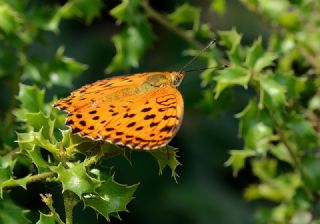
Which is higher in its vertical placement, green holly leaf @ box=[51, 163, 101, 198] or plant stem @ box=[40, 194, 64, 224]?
green holly leaf @ box=[51, 163, 101, 198]

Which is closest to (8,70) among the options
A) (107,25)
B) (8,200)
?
(8,200)

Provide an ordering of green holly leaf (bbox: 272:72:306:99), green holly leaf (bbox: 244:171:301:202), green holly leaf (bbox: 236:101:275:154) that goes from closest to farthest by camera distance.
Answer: green holly leaf (bbox: 236:101:275:154) < green holly leaf (bbox: 272:72:306:99) < green holly leaf (bbox: 244:171:301:202)

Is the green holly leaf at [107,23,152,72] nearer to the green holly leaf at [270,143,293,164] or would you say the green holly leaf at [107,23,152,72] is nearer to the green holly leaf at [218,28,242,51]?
the green holly leaf at [218,28,242,51]

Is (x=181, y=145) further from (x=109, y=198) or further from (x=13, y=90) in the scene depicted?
(x=109, y=198)

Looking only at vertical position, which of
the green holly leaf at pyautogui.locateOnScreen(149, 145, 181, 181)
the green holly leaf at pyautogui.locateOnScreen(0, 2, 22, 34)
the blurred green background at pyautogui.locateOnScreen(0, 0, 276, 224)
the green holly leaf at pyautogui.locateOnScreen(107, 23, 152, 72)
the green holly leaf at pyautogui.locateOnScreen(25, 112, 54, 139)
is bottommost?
the blurred green background at pyautogui.locateOnScreen(0, 0, 276, 224)

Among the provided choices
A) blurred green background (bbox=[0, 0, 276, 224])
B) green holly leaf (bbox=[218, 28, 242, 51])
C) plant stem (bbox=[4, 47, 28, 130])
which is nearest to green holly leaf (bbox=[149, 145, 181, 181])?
green holly leaf (bbox=[218, 28, 242, 51])

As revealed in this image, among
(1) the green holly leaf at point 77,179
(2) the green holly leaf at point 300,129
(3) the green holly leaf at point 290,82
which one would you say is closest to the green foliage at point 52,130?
(1) the green holly leaf at point 77,179

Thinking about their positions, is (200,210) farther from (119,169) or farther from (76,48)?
(76,48)

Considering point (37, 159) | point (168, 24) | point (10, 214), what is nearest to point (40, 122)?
point (37, 159)

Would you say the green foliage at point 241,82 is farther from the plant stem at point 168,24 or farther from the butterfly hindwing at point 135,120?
the butterfly hindwing at point 135,120
